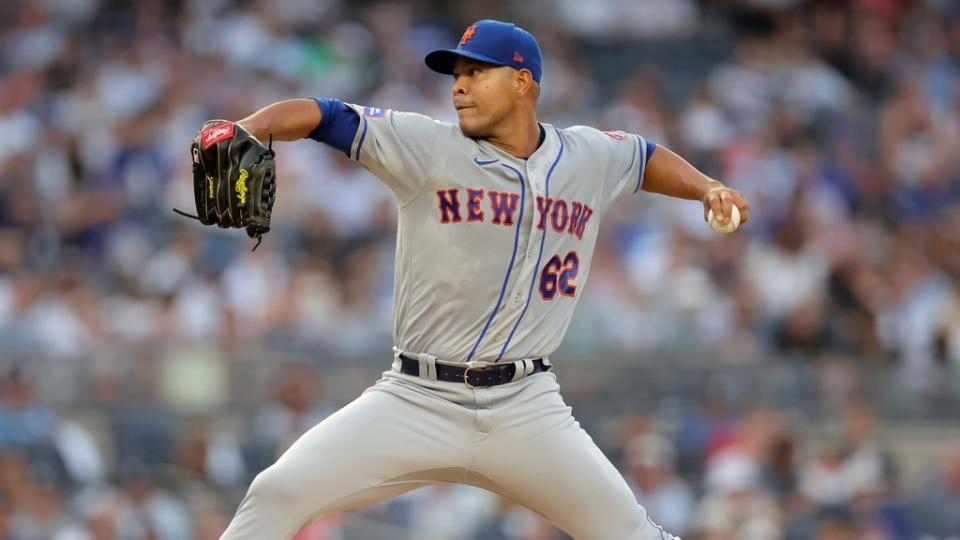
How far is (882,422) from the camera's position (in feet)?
34.9

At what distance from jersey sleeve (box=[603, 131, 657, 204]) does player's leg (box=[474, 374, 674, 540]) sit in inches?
32.4

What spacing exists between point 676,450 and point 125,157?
13.4 feet

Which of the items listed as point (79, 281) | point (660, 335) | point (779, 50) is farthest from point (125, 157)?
point (779, 50)

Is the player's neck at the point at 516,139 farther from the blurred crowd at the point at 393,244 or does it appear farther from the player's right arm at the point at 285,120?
the blurred crowd at the point at 393,244

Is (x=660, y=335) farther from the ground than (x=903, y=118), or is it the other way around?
(x=903, y=118)

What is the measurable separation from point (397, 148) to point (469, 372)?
0.70m

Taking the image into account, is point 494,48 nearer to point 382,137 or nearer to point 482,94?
point 482,94

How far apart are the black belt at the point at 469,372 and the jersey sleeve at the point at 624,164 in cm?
69

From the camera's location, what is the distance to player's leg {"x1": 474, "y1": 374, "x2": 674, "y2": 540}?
16.7 feet

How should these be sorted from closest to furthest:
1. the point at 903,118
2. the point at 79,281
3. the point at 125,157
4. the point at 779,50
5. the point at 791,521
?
the point at 791,521
the point at 79,281
the point at 125,157
the point at 903,118
the point at 779,50

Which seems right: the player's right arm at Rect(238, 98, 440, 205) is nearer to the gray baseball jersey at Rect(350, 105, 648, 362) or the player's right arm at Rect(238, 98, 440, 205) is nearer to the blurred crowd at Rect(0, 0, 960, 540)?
the gray baseball jersey at Rect(350, 105, 648, 362)

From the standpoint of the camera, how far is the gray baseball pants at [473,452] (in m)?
4.97

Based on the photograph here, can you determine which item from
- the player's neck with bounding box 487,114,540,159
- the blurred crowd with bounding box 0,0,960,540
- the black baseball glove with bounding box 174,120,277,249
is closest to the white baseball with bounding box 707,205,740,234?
the player's neck with bounding box 487,114,540,159

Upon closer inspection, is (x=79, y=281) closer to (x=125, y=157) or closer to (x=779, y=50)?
(x=125, y=157)
